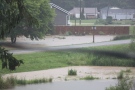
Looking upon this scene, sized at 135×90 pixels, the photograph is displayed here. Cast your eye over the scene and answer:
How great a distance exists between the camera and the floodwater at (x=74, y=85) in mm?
8258

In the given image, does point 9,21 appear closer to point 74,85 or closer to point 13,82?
point 13,82

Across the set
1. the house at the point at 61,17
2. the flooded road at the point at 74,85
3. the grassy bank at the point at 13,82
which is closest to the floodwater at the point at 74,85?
the flooded road at the point at 74,85

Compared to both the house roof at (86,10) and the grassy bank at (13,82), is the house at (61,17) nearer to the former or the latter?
the house roof at (86,10)

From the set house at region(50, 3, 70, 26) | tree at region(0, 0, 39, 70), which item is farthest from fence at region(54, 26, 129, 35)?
tree at region(0, 0, 39, 70)

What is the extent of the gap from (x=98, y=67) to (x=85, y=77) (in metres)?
1.92

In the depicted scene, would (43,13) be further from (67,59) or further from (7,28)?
(7,28)

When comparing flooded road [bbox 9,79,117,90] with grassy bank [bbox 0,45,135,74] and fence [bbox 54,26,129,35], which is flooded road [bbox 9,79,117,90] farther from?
fence [bbox 54,26,129,35]

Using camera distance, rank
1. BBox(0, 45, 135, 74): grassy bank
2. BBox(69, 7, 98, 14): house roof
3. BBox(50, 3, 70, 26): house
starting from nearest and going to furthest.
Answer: BBox(0, 45, 135, 74): grassy bank, BBox(50, 3, 70, 26): house, BBox(69, 7, 98, 14): house roof

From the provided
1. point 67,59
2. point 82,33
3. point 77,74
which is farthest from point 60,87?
point 82,33

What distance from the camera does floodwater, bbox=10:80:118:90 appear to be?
27.1ft

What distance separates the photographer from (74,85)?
8672 millimetres

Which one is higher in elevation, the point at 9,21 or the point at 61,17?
the point at 61,17

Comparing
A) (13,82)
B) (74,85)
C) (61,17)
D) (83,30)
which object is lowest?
(74,85)

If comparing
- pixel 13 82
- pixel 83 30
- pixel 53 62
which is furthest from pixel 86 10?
pixel 13 82
